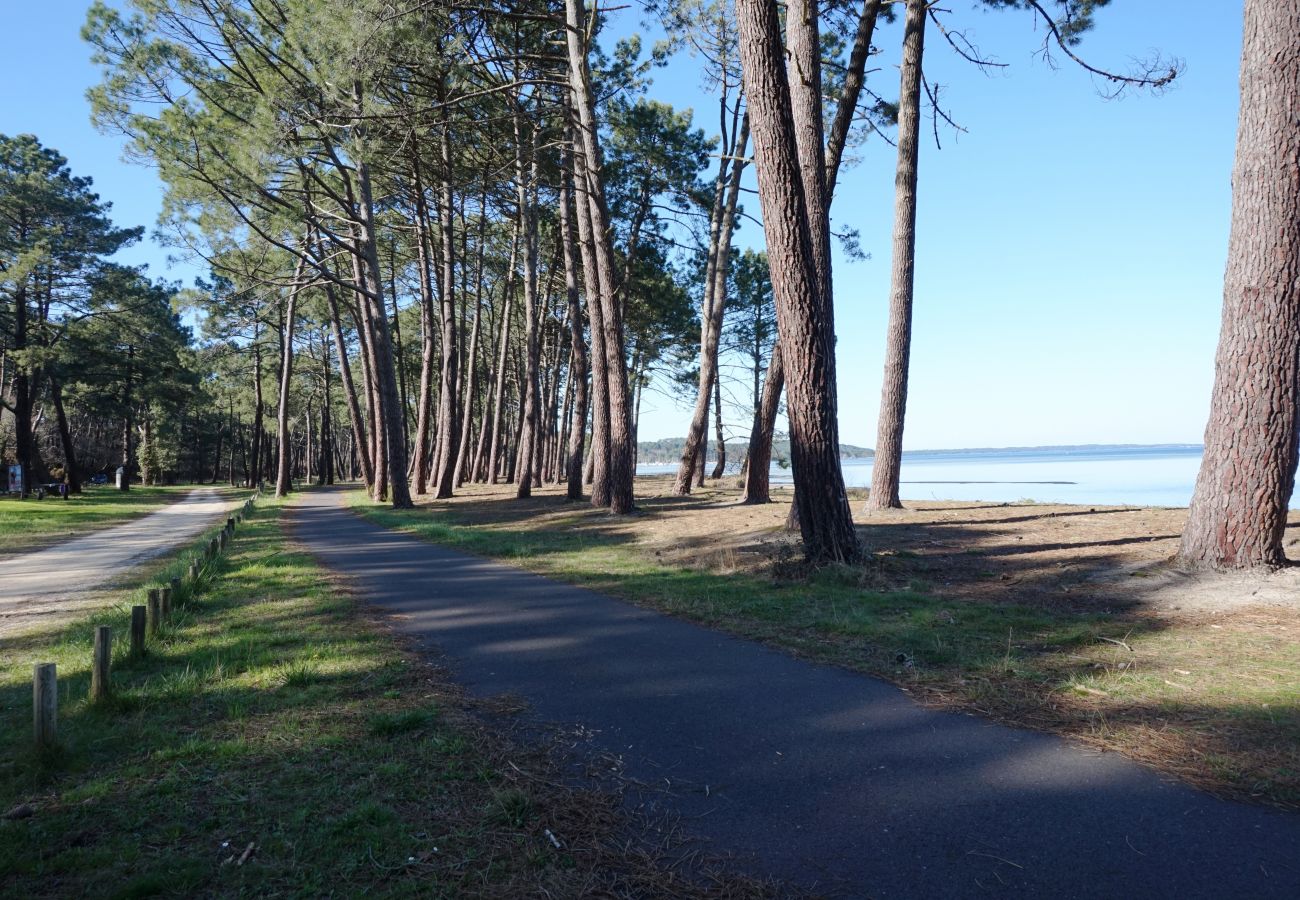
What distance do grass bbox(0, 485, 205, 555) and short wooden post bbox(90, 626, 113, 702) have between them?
12339 millimetres

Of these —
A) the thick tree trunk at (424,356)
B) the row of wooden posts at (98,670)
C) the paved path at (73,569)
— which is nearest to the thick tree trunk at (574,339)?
the thick tree trunk at (424,356)

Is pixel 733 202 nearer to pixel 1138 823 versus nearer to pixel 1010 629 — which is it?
pixel 1010 629

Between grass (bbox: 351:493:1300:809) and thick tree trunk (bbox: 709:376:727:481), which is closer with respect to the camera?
grass (bbox: 351:493:1300:809)

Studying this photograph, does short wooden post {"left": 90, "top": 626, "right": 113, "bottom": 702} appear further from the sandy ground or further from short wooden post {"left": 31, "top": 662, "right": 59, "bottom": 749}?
the sandy ground

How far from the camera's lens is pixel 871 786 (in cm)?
329

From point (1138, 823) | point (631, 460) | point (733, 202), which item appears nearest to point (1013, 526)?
point (631, 460)

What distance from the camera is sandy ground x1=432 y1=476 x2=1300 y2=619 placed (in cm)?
643

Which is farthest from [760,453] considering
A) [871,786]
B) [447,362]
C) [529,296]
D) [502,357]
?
[502,357]

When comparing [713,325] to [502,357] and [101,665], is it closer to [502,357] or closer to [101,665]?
[502,357]

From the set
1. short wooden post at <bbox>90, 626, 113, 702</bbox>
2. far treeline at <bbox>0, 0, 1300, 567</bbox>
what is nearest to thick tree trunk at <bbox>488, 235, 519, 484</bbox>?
far treeline at <bbox>0, 0, 1300, 567</bbox>

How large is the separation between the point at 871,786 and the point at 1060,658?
252 cm

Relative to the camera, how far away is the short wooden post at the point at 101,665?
450cm

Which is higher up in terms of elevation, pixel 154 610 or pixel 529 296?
pixel 529 296

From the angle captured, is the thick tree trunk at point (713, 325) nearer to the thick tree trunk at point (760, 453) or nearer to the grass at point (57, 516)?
the thick tree trunk at point (760, 453)
